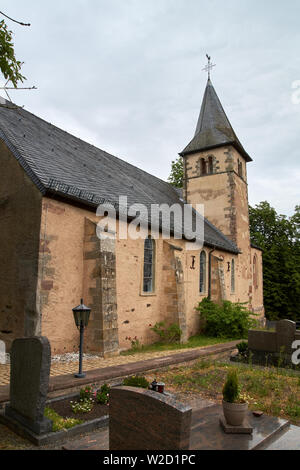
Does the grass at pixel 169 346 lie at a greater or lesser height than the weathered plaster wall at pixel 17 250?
lesser

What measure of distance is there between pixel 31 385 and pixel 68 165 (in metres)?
8.46

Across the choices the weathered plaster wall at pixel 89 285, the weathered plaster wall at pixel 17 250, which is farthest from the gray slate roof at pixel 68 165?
the weathered plaster wall at pixel 89 285

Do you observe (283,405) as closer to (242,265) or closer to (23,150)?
(23,150)

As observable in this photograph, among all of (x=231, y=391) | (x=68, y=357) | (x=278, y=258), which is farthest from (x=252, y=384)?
(x=278, y=258)

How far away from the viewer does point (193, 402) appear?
221 inches

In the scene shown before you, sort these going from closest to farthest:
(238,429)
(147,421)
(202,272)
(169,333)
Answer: (147,421)
(238,429)
(169,333)
(202,272)

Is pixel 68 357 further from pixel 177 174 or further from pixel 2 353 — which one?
pixel 177 174

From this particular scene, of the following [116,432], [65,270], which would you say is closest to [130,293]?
[65,270]

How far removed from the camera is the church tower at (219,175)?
2053cm

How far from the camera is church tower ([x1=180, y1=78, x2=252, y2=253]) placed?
808 inches

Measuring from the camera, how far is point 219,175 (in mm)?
21156

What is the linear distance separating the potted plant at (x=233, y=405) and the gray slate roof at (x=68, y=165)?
6505 millimetres

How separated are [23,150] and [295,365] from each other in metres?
10.3

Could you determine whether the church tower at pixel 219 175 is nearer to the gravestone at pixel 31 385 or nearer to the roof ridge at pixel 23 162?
the roof ridge at pixel 23 162
